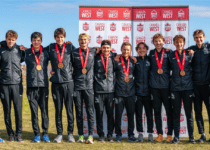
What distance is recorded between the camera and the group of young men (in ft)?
16.0

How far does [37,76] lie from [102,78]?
1.37 meters

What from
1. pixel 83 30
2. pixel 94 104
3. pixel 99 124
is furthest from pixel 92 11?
pixel 99 124

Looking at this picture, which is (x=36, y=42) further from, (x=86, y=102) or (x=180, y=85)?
(x=180, y=85)

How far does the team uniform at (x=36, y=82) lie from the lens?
4.86 metres

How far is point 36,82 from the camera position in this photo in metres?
4.84

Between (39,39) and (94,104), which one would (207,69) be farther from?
(39,39)

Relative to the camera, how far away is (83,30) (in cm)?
588

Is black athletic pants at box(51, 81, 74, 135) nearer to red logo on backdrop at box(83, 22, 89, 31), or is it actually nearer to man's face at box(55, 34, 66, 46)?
man's face at box(55, 34, 66, 46)

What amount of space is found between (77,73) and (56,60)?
20.5 inches

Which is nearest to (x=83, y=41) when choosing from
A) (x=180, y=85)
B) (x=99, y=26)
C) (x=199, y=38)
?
(x=99, y=26)

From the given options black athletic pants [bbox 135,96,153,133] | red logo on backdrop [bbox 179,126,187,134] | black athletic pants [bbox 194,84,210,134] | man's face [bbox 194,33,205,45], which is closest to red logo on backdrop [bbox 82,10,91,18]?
black athletic pants [bbox 135,96,153,133]

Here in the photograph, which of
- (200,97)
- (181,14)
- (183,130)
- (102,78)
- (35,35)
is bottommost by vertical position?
(183,130)

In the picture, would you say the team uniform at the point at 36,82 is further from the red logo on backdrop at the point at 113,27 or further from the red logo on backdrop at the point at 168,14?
the red logo on backdrop at the point at 168,14

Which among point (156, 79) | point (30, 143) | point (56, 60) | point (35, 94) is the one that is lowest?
point (30, 143)
